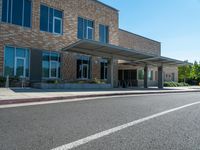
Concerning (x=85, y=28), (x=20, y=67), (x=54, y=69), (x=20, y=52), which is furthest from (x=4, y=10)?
(x=85, y=28)

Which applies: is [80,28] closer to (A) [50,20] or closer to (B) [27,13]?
(A) [50,20]

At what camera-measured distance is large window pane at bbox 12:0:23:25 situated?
21781 mm

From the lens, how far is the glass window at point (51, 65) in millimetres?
24172

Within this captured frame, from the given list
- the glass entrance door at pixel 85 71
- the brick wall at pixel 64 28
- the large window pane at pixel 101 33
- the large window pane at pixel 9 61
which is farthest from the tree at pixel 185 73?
the large window pane at pixel 9 61

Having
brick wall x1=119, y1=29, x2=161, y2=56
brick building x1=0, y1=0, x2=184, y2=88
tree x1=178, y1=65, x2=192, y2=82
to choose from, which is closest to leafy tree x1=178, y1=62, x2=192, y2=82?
tree x1=178, y1=65, x2=192, y2=82

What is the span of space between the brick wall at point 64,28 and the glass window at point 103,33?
0.49m

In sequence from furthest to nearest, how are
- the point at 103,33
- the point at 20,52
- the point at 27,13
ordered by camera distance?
the point at 103,33 → the point at 27,13 → the point at 20,52

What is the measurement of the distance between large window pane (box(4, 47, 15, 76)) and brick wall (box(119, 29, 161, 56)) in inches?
755

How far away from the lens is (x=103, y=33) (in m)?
31.3

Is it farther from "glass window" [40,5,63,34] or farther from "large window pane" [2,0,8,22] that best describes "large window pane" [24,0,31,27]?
"large window pane" [2,0,8,22]

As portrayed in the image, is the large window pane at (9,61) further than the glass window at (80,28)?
No

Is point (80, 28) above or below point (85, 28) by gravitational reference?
below

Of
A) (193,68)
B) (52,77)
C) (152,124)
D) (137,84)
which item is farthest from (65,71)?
(193,68)

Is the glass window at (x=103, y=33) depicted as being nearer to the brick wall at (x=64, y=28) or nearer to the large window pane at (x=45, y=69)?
the brick wall at (x=64, y=28)
